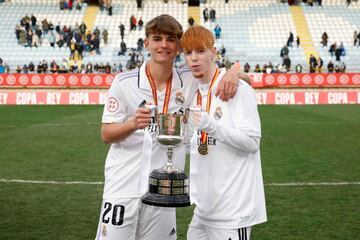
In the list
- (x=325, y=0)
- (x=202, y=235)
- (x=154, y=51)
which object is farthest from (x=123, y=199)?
(x=325, y=0)

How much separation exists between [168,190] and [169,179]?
63 mm

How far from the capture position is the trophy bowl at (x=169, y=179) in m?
3.80

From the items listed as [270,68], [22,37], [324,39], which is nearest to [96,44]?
[22,37]

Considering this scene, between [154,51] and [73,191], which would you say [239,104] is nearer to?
[154,51]

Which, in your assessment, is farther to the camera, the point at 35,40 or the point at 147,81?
the point at 35,40

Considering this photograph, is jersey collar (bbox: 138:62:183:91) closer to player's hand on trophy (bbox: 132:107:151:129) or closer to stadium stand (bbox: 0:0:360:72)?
player's hand on trophy (bbox: 132:107:151:129)

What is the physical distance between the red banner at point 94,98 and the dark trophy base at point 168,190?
2727cm

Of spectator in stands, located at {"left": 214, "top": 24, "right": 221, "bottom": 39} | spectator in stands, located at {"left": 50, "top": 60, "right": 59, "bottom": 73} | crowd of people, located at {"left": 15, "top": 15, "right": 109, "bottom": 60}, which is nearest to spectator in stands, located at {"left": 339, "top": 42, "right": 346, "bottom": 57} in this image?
spectator in stands, located at {"left": 214, "top": 24, "right": 221, "bottom": 39}

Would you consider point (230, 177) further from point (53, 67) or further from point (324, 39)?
point (324, 39)

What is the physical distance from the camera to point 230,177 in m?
4.14

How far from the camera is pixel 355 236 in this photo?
7.30 metres

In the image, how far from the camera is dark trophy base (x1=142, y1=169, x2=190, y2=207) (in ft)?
12.6

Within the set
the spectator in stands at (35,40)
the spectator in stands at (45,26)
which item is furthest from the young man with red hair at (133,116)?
the spectator in stands at (45,26)

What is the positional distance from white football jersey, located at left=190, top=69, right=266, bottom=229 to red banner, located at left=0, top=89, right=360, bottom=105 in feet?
88.7
